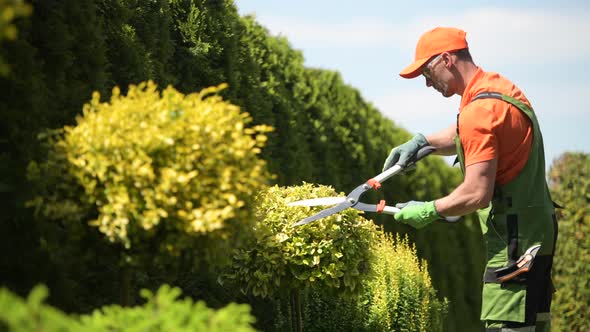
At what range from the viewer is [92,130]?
3.72 meters

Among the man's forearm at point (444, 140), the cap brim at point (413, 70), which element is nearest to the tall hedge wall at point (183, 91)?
the cap brim at point (413, 70)

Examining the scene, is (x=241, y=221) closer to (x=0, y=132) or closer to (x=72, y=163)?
(x=72, y=163)

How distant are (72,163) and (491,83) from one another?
2386mm

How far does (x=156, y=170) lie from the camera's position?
148 inches

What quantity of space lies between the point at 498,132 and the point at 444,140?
1075 mm

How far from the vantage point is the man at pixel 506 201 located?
4.37 metres

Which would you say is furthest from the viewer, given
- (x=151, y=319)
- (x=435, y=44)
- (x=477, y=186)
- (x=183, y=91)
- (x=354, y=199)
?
(x=183, y=91)

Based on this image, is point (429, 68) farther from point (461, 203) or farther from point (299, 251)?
point (299, 251)

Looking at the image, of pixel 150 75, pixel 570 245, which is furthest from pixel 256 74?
pixel 570 245

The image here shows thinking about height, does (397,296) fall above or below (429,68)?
below

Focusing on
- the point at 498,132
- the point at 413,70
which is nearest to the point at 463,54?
the point at 413,70

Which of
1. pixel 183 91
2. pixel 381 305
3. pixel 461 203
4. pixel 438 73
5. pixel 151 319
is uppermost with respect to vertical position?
pixel 183 91

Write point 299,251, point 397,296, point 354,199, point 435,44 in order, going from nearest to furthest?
point 435,44, point 354,199, point 299,251, point 397,296

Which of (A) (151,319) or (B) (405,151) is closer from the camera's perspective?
(A) (151,319)
